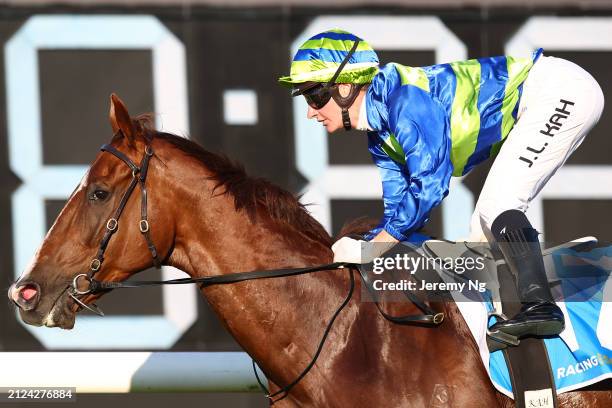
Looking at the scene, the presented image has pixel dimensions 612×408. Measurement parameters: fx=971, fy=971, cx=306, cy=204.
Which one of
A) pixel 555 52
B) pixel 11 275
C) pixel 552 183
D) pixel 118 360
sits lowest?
pixel 118 360

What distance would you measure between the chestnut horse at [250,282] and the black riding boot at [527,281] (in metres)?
0.17

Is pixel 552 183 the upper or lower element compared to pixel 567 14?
lower

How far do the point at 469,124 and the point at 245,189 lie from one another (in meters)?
0.73

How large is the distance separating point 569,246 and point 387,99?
0.77 meters

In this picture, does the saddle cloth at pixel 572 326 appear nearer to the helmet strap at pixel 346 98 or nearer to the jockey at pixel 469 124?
the jockey at pixel 469 124

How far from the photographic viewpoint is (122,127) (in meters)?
2.95

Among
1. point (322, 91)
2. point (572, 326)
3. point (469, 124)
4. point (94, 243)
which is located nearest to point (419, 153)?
point (469, 124)

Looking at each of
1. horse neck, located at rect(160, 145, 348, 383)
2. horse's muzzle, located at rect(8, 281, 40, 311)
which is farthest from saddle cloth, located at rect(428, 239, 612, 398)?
horse's muzzle, located at rect(8, 281, 40, 311)

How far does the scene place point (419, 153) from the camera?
112 inches

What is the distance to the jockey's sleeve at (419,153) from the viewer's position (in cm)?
283

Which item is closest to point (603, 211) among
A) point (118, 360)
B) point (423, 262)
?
point (423, 262)

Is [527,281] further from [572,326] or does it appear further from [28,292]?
[28,292]

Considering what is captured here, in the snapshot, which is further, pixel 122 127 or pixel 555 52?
pixel 555 52

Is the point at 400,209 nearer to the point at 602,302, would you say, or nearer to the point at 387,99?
the point at 387,99
